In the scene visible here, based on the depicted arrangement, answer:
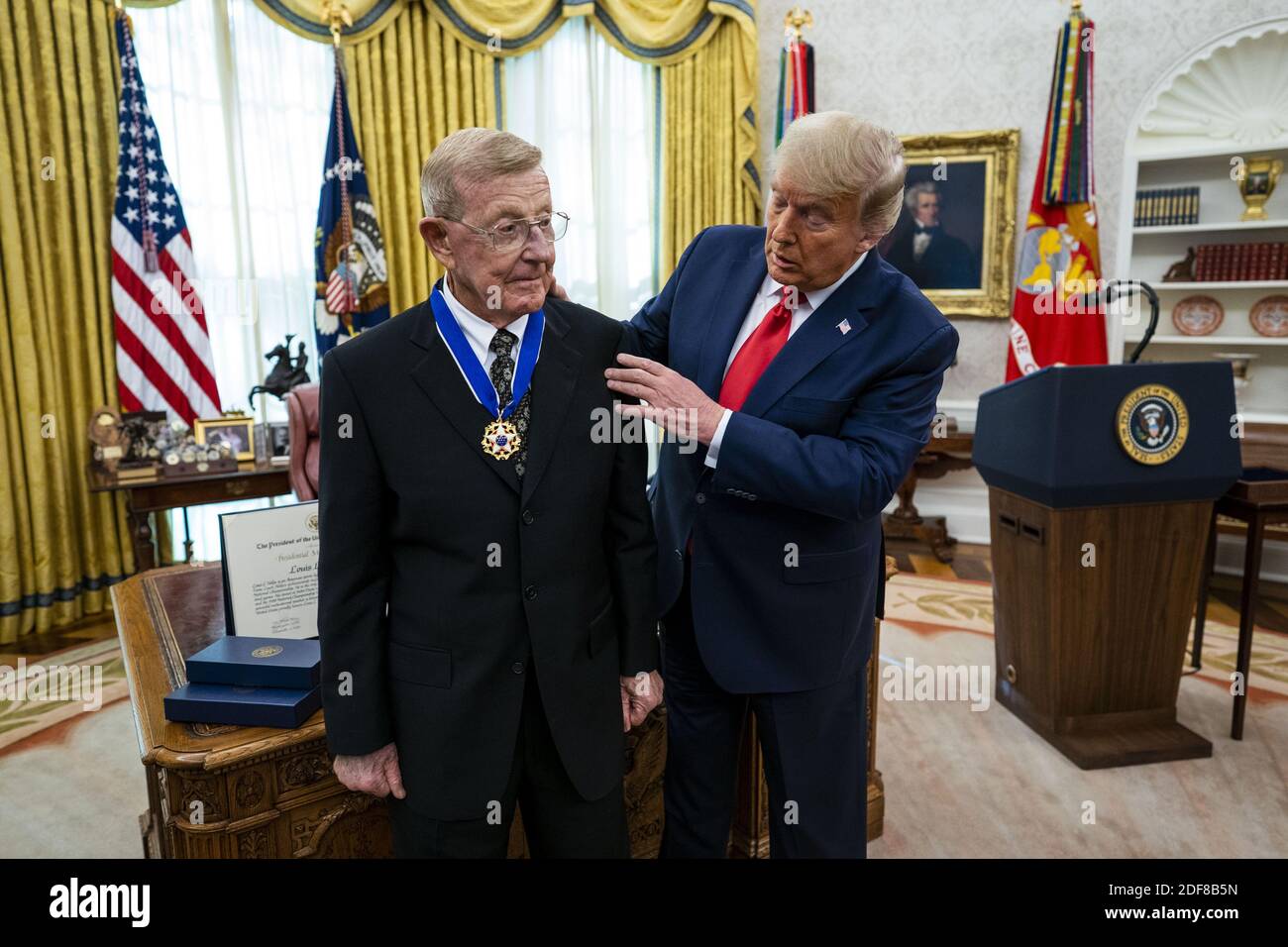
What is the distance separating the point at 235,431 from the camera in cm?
424

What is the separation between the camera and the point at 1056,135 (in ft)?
17.0

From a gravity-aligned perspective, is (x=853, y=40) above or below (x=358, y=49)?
above

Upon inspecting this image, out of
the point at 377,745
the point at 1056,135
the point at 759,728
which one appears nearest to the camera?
the point at 377,745

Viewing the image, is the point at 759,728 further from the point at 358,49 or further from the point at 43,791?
the point at 358,49

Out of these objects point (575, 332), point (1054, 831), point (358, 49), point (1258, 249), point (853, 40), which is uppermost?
point (853, 40)

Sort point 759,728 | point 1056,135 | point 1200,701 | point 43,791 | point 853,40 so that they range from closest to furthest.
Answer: point 759,728 → point 43,791 → point 1200,701 → point 1056,135 → point 853,40

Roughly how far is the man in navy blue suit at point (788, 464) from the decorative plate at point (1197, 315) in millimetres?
4711

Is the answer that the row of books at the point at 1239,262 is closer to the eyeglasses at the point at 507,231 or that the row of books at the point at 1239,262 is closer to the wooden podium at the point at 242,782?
the wooden podium at the point at 242,782

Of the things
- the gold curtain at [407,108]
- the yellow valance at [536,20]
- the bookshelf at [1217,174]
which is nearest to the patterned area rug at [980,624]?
the bookshelf at [1217,174]

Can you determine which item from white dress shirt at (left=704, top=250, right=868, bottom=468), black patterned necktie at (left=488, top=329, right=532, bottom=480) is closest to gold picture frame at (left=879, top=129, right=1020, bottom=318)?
white dress shirt at (left=704, top=250, right=868, bottom=468)

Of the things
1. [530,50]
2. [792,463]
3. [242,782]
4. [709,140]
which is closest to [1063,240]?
[709,140]

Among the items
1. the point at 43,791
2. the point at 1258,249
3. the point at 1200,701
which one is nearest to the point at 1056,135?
the point at 1258,249
